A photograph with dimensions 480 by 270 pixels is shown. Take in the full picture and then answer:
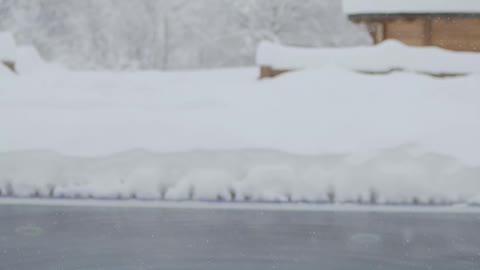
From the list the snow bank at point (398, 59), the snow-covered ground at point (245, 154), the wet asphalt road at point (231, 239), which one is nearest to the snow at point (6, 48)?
the snow bank at point (398, 59)

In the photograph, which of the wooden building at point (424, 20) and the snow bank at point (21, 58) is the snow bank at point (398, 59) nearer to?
the wooden building at point (424, 20)

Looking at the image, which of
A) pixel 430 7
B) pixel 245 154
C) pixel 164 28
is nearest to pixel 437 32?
pixel 430 7

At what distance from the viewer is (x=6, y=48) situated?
14969 millimetres

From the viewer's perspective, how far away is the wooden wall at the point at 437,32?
47.1 feet

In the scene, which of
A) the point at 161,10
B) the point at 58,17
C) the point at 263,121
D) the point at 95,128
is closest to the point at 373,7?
the point at 263,121

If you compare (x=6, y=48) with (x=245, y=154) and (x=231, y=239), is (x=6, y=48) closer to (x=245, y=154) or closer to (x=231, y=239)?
(x=245, y=154)

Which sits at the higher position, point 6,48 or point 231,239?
point 6,48

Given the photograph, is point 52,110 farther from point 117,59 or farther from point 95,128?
point 117,59

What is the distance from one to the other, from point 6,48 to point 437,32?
970 cm

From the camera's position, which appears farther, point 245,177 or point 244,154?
point 244,154

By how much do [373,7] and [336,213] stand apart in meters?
10.0

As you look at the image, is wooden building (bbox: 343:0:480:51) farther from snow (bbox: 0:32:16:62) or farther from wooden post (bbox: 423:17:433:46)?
snow (bbox: 0:32:16:62)

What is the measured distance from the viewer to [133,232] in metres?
4.42

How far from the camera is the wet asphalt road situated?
3979 millimetres
